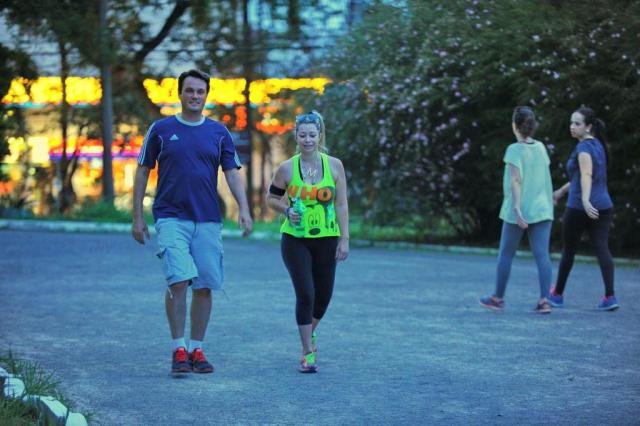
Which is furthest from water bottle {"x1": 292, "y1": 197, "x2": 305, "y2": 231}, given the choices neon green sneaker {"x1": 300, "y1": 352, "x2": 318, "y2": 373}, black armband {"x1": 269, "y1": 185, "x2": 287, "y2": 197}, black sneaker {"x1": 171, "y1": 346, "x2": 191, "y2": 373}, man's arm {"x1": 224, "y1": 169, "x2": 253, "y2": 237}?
black sneaker {"x1": 171, "y1": 346, "x2": 191, "y2": 373}

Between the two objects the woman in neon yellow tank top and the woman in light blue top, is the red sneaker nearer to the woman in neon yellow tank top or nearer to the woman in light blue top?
the woman in neon yellow tank top

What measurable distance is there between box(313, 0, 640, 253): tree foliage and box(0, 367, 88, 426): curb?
1214cm

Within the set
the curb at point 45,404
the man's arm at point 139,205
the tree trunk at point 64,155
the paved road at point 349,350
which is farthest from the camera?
the tree trunk at point 64,155

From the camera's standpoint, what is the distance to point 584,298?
12445mm

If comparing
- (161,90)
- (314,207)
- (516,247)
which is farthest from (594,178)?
(161,90)

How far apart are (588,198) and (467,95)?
8.48 meters

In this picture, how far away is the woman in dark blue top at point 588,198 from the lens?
37.0ft

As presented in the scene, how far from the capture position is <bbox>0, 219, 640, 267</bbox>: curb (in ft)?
59.3

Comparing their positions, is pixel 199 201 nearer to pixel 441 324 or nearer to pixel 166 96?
pixel 441 324

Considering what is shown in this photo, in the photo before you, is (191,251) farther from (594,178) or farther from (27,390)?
(594,178)

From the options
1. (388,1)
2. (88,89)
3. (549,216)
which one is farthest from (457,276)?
(88,89)

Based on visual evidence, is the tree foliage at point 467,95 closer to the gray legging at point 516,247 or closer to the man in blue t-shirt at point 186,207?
the gray legging at point 516,247

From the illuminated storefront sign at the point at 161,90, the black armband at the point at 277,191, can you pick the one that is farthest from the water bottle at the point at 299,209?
the illuminated storefront sign at the point at 161,90

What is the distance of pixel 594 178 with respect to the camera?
1138 cm
